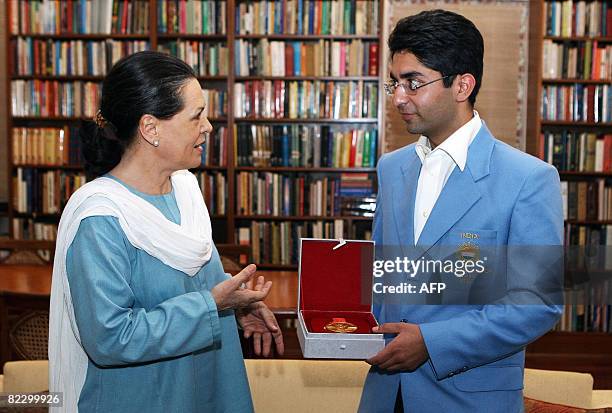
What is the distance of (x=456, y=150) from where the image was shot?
1.63 metres

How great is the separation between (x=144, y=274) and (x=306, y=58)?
14.0 feet

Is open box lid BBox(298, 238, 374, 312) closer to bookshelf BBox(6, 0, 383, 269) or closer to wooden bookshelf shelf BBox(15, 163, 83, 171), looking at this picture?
bookshelf BBox(6, 0, 383, 269)

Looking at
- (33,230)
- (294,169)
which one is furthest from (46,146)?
(294,169)

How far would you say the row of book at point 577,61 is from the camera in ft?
17.6

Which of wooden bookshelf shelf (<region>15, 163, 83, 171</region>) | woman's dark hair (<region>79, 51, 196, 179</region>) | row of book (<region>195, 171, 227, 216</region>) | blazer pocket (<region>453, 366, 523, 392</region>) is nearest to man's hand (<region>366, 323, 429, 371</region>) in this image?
blazer pocket (<region>453, 366, 523, 392</region>)

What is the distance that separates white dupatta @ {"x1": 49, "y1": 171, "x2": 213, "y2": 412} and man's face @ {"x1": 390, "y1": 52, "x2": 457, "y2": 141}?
1.88 feet

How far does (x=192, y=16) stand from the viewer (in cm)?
551

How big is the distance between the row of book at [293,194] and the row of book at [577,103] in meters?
1.49

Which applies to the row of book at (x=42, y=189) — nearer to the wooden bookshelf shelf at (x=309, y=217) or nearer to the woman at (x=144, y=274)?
the wooden bookshelf shelf at (x=309, y=217)

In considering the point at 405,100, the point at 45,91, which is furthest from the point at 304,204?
the point at 405,100

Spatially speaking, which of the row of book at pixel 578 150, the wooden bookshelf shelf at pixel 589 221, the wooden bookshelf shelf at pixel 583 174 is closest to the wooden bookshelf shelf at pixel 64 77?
the row of book at pixel 578 150

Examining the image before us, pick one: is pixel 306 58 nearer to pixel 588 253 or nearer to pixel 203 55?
pixel 203 55

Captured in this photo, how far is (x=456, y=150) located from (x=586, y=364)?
157 inches

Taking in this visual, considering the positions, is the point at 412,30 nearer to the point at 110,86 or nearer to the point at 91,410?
the point at 110,86
